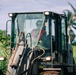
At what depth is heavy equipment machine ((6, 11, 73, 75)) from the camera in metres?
10.0

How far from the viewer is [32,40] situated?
35.7ft

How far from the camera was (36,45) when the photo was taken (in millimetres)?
10734

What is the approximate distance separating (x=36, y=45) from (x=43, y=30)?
0.56 m

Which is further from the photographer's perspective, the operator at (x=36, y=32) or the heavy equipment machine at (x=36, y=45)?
the operator at (x=36, y=32)

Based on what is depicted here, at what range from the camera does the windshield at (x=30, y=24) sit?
1095 cm

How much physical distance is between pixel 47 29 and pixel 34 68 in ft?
4.44

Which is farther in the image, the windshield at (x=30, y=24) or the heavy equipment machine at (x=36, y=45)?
the windshield at (x=30, y=24)

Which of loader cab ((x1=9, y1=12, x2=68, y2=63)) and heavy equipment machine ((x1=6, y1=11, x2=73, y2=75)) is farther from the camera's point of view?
loader cab ((x1=9, y1=12, x2=68, y2=63))

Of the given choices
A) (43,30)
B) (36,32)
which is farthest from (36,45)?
(43,30)

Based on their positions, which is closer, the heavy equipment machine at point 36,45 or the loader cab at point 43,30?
the heavy equipment machine at point 36,45

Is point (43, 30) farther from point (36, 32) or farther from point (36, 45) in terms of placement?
point (36, 45)

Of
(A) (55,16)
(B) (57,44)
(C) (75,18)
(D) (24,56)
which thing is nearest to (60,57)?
(B) (57,44)

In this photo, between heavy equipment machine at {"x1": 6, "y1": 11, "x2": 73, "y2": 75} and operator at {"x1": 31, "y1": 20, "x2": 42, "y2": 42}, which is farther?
operator at {"x1": 31, "y1": 20, "x2": 42, "y2": 42}

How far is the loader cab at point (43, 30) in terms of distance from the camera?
10.9 meters
